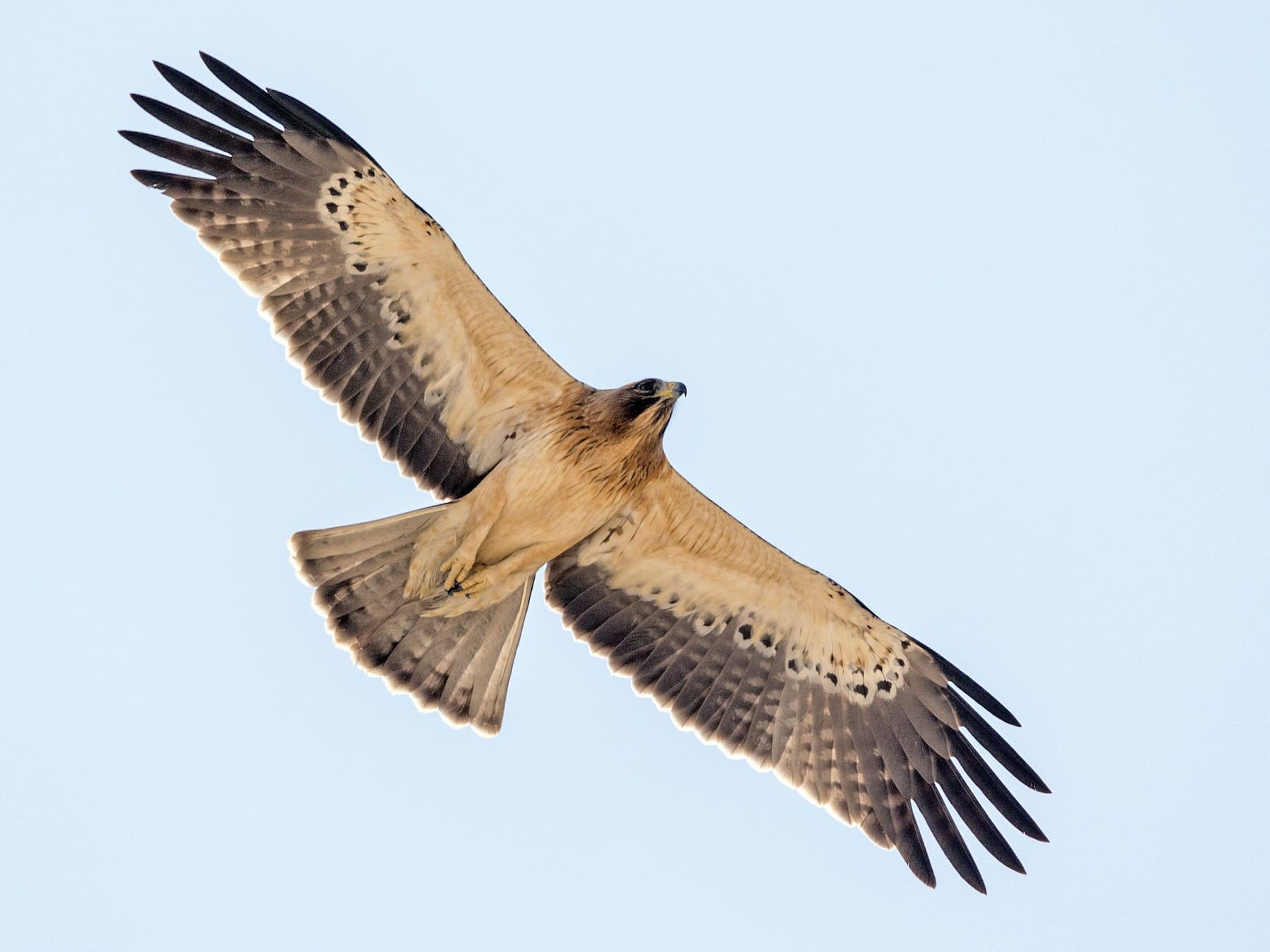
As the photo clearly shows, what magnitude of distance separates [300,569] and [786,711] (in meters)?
3.43

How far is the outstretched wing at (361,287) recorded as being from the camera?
10.3 metres

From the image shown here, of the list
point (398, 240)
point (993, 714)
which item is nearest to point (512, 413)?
point (398, 240)

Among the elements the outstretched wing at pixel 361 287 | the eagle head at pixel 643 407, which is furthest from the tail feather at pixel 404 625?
the eagle head at pixel 643 407

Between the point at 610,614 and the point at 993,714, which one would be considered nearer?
the point at 993,714

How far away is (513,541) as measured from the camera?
1065 centimetres

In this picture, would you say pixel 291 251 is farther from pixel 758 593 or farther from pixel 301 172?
pixel 758 593

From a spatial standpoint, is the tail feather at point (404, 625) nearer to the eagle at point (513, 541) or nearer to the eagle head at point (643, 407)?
the eagle at point (513, 541)

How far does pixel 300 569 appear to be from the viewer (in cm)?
1052

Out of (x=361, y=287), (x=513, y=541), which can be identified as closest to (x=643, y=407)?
(x=513, y=541)

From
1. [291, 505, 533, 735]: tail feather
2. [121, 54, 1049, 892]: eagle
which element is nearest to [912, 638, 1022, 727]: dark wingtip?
[121, 54, 1049, 892]: eagle

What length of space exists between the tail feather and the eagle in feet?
0.05

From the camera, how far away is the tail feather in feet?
34.4

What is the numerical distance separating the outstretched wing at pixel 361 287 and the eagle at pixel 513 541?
0.5 inches

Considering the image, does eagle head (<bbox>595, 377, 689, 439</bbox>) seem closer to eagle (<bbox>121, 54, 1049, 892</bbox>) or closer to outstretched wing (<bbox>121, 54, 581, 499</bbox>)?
eagle (<bbox>121, 54, 1049, 892</bbox>)
